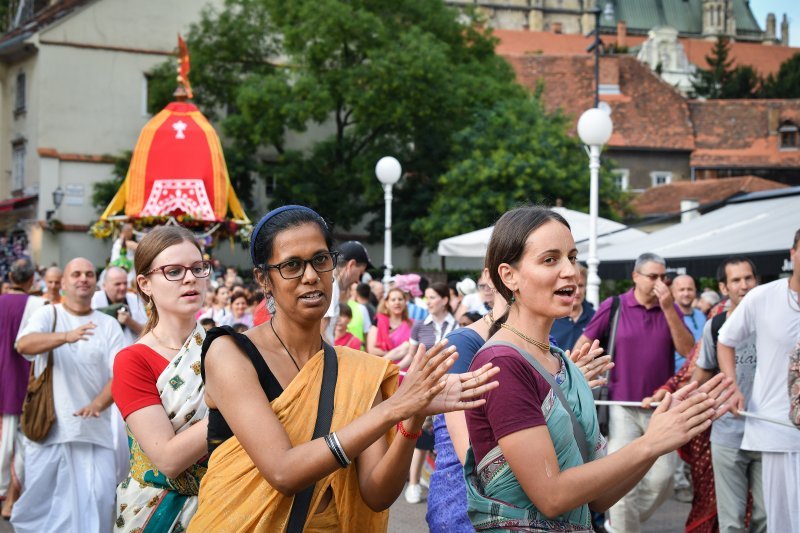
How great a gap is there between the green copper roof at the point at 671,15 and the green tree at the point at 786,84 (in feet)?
112

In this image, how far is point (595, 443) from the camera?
3.32m

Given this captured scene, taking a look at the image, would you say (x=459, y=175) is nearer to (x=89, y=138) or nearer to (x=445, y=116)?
(x=445, y=116)

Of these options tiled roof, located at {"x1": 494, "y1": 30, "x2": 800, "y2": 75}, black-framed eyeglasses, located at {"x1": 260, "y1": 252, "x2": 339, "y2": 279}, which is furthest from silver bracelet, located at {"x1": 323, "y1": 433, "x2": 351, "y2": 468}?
tiled roof, located at {"x1": 494, "y1": 30, "x2": 800, "y2": 75}

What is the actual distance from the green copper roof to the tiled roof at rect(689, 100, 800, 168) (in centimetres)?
4984

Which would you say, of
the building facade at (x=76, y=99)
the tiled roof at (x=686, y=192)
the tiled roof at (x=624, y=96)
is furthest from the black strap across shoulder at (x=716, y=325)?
the tiled roof at (x=624, y=96)

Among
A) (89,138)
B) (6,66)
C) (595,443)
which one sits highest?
(6,66)

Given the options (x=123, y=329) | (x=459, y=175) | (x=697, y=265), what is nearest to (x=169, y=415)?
(x=123, y=329)

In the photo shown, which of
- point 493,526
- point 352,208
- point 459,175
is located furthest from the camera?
point 352,208

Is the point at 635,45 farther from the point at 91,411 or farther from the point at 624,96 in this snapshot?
the point at 91,411

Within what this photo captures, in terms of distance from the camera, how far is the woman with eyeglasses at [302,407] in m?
3.01

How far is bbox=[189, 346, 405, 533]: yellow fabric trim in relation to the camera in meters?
3.19

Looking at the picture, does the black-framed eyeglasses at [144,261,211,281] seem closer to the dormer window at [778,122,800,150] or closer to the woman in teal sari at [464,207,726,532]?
the woman in teal sari at [464,207,726,532]

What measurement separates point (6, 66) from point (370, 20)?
586 inches

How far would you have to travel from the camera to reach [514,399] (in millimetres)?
3121
